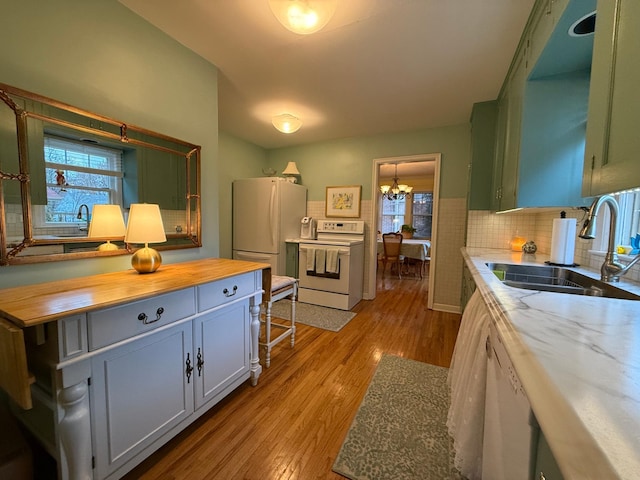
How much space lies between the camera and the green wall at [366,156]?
3.40m

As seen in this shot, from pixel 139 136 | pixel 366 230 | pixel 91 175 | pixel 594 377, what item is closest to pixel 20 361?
pixel 91 175

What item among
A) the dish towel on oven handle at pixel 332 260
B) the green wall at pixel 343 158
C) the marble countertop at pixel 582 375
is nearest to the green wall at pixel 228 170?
the green wall at pixel 343 158

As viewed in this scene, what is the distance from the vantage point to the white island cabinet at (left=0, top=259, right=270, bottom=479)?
94 cm

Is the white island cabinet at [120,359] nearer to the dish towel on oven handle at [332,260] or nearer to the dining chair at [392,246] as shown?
the dish towel on oven handle at [332,260]

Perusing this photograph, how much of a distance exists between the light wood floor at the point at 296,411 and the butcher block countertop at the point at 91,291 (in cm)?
87

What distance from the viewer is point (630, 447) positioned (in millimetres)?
Answer: 303

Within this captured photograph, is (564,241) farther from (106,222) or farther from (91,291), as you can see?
(106,222)

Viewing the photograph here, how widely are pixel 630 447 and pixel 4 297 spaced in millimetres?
1784

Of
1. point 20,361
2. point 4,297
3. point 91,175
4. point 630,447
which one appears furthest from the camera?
point 91,175

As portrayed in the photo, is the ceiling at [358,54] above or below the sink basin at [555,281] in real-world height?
above

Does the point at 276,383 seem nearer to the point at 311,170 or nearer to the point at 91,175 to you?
the point at 91,175

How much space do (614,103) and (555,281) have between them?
53.4 inches

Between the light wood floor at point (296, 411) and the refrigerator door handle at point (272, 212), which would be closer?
the light wood floor at point (296, 411)

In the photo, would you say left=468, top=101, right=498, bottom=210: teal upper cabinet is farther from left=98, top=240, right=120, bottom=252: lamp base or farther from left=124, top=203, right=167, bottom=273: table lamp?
left=98, top=240, right=120, bottom=252: lamp base
